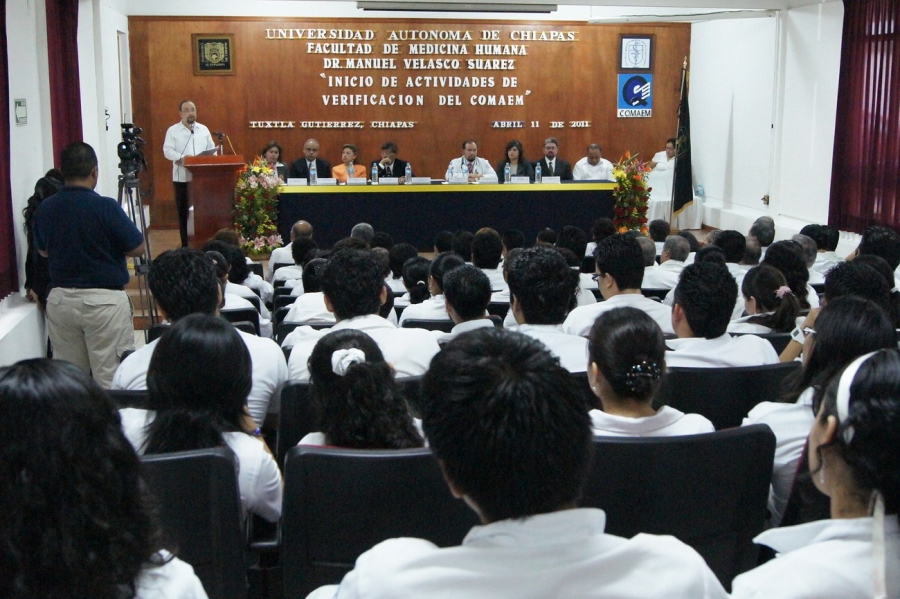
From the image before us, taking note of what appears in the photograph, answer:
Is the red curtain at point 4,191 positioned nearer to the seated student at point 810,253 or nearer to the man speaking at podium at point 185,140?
the man speaking at podium at point 185,140

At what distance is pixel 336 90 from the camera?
1170 centimetres

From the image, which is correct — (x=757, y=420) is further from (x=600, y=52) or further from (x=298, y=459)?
(x=600, y=52)

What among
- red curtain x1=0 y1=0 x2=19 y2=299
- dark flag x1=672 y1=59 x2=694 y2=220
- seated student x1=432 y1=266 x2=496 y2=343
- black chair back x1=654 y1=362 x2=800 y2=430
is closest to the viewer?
black chair back x1=654 y1=362 x2=800 y2=430

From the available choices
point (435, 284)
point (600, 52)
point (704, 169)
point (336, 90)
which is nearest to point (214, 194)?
point (336, 90)

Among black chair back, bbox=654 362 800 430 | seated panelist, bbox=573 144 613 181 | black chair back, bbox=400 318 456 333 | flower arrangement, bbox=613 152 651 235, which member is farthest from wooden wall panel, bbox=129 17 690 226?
black chair back, bbox=654 362 800 430

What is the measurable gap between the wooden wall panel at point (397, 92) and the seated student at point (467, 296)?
28.0 ft

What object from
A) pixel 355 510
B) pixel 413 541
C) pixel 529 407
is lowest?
pixel 355 510

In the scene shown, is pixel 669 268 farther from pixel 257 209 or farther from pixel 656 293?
pixel 257 209

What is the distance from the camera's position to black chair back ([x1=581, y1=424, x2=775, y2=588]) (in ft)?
6.23

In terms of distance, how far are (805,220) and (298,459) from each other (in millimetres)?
8711

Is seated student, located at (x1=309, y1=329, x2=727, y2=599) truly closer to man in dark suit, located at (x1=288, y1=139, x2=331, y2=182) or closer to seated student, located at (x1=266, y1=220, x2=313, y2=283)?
seated student, located at (x1=266, y1=220, x2=313, y2=283)

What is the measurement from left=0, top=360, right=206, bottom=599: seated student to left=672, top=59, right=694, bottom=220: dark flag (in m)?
10.6

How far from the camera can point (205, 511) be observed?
6.08ft

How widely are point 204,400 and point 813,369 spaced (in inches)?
59.2
